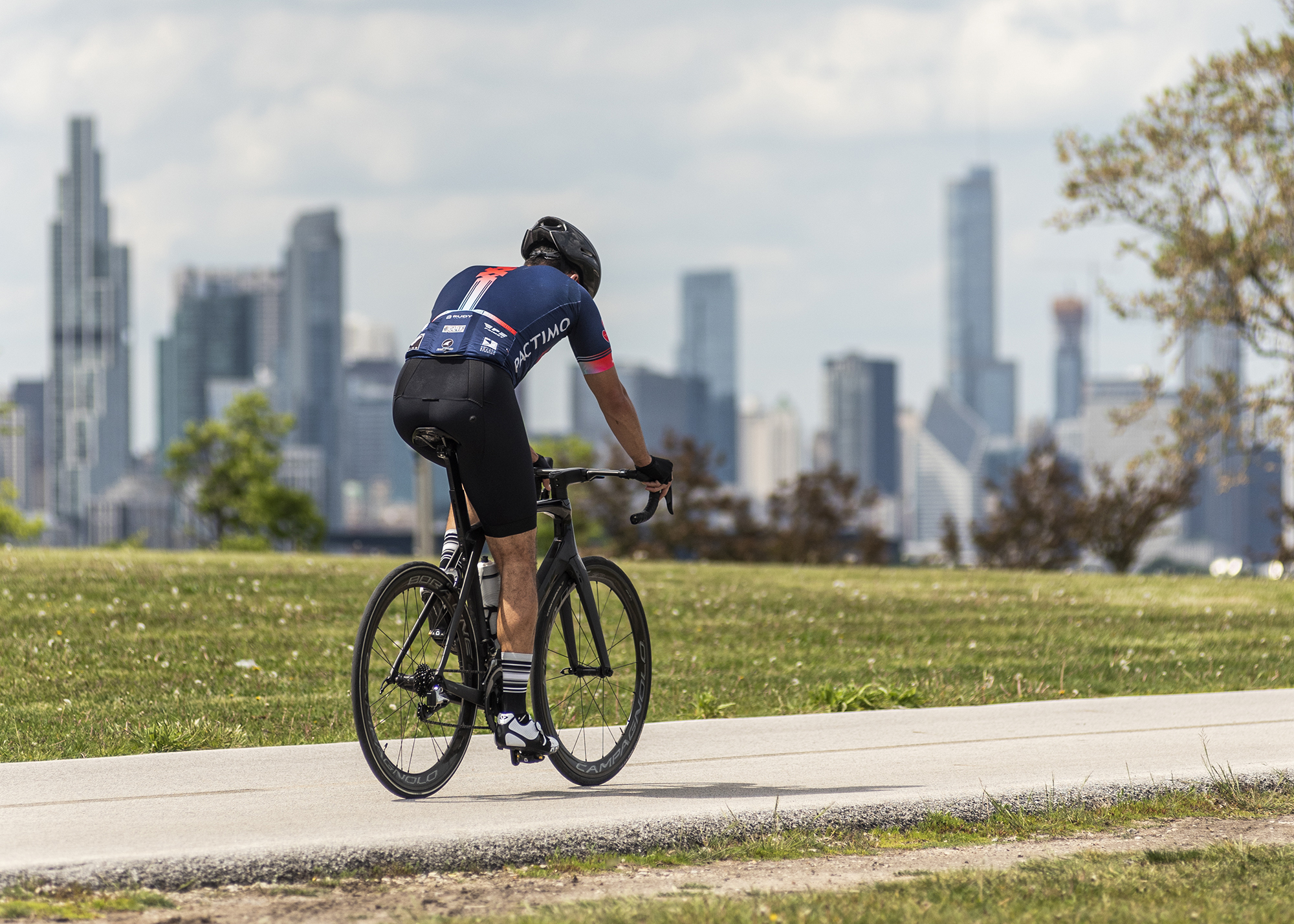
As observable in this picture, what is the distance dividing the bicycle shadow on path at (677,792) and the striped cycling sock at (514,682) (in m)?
0.33

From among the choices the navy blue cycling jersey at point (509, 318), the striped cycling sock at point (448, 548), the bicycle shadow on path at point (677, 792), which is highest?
the navy blue cycling jersey at point (509, 318)

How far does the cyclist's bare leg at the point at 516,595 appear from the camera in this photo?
16.0 feet

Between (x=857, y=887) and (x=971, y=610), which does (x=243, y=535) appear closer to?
(x=971, y=610)

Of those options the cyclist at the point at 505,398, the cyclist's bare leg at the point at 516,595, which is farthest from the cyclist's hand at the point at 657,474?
the cyclist's bare leg at the point at 516,595

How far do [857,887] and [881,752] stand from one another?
188 centimetres

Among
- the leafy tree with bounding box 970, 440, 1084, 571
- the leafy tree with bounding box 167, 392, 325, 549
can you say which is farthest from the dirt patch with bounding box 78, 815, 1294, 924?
the leafy tree with bounding box 167, 392, 325, 549

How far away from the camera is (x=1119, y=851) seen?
4.54 m

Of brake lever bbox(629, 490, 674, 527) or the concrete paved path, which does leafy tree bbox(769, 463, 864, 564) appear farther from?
brake lever bbox(629, 490, 674, 527)

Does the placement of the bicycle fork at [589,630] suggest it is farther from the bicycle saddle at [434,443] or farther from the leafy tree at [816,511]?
the leafy tree at [816,511]

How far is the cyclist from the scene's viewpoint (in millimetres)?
4715

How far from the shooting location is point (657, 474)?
206 inches

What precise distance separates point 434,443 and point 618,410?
70 centimetres

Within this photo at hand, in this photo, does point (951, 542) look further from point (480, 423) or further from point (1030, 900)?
point (1030, 900)

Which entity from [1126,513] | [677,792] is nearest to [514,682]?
[677,792]
